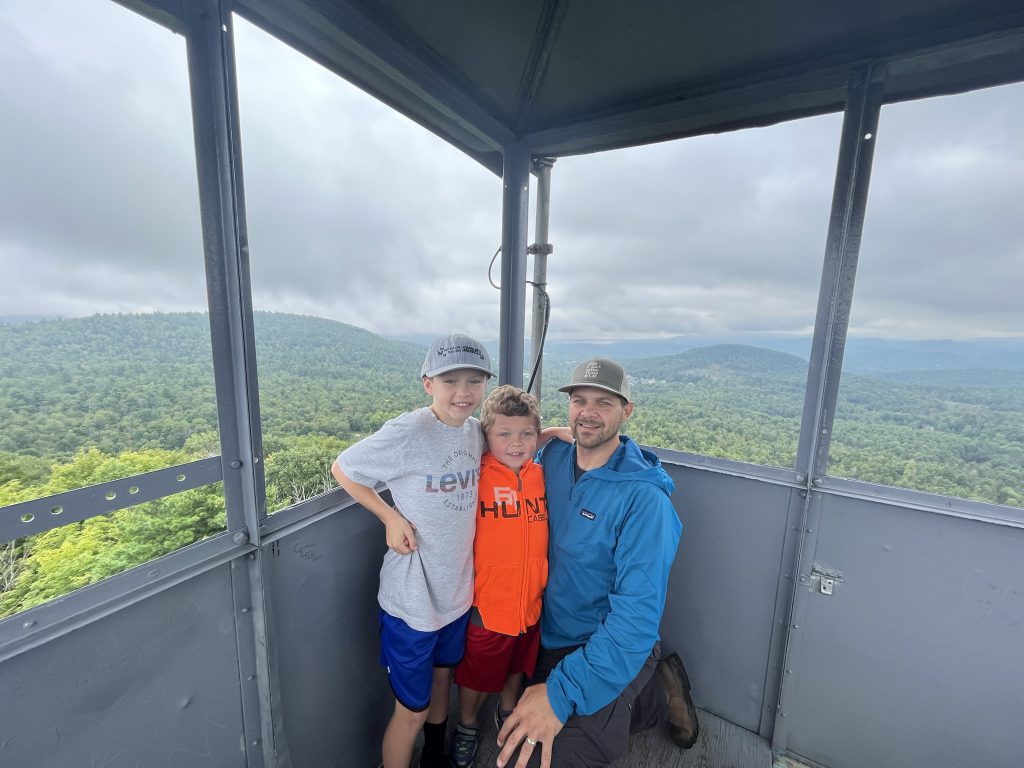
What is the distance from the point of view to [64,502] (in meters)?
0.81

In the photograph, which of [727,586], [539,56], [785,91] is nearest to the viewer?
[785,91]

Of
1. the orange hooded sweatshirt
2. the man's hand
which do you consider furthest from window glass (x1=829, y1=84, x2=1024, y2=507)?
the man's hand

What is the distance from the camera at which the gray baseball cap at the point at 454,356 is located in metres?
1.38

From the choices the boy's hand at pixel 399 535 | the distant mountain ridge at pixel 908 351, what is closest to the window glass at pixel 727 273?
the distant mountain ridge at pixel 908 351

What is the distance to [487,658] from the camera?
1.58 m

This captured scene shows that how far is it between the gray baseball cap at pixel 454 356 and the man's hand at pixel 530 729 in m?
1.06

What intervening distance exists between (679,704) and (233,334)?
2316mm

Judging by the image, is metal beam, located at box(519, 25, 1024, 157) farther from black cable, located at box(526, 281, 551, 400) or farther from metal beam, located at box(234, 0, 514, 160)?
black cable, located at box(526, 281, 551, 400)

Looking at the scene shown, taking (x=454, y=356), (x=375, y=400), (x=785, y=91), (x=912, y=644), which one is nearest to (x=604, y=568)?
(x=454, y=356)

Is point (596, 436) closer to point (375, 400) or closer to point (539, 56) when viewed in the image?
point (375, 400)

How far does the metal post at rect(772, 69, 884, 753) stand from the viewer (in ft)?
5.02

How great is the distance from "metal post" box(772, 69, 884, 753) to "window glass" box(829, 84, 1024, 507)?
39mm

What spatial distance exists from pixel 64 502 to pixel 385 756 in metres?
1.39

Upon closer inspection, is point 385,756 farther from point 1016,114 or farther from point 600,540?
point 1016,114
